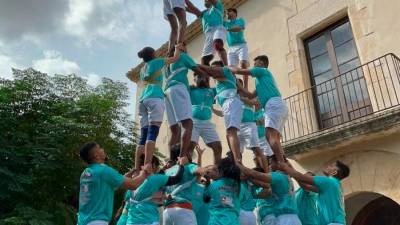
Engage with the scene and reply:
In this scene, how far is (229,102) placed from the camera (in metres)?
6.06

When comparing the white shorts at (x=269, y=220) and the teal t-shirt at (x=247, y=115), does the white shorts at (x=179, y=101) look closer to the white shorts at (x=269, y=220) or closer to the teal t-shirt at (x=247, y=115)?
the teal t-shirt at (x=247, y=115)

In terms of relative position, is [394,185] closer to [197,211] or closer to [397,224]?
[397,224]

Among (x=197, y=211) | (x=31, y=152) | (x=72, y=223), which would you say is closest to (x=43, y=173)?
(x=31, y=152)

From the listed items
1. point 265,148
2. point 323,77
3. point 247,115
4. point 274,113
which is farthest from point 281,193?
point 323,77

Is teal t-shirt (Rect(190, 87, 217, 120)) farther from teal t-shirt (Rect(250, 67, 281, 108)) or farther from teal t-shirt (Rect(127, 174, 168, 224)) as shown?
teal t-shirt (Rect(127, 174, 168, 224))

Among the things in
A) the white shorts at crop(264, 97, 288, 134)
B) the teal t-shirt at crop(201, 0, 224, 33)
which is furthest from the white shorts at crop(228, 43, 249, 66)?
the white shorts at crop(264, 97, 288, 134)

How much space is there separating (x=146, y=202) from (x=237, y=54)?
14.1 feet

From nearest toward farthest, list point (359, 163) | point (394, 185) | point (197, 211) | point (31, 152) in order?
point (197, 211) → point (394, 185) → point (359, 163) → point (31, 152)

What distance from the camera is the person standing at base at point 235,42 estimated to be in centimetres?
818

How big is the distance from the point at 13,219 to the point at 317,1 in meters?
9.31

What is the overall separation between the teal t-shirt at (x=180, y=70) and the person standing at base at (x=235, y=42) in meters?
2.19

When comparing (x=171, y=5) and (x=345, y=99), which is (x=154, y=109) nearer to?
(x=171, y=5)

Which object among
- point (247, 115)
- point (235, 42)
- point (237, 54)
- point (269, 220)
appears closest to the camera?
point (269, 220)

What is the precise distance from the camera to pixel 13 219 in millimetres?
8617
